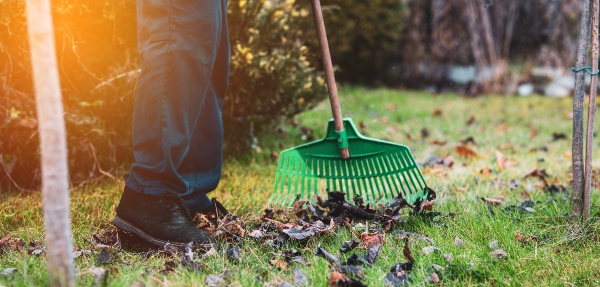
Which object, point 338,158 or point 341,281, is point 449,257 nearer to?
point 341,281

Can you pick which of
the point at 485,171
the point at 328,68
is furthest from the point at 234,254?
the point at 485,171

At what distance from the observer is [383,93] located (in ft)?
21.1

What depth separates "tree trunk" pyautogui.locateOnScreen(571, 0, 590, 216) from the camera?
6.03 feet

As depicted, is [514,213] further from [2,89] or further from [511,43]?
[511,43]

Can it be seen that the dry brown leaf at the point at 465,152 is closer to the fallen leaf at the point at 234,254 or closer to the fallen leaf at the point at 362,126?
the fallen leaf at the point at 362,126

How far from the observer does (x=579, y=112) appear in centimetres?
187

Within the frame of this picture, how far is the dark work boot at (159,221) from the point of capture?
176cm

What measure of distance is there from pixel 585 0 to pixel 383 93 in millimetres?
4603

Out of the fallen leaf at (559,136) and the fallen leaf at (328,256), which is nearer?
the fallen leaf at (328,256)

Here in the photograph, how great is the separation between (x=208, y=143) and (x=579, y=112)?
141 cm

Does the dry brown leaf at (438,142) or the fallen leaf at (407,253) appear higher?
the fallen leaf at (407,253)

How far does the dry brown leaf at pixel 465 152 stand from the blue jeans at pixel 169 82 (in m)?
2.18

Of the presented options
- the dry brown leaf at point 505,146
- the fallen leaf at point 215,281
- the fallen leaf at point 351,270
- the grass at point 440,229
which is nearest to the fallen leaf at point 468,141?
the grass at point 440,229

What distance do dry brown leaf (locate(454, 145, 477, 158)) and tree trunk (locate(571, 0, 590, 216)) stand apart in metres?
1.53
